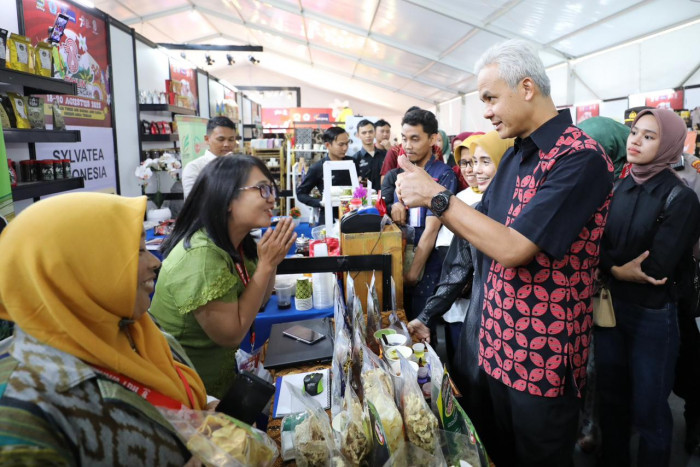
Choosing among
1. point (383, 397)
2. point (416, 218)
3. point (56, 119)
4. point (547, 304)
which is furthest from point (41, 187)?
point (547, 304)

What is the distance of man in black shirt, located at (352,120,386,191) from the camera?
18.1ft

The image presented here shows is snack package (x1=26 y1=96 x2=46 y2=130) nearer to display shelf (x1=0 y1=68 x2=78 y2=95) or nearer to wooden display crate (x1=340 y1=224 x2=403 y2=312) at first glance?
display shelf (x1=0 y1=68 x2=78 y2=95)

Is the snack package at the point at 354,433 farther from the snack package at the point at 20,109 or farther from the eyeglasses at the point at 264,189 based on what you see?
the snack package at the point at 20,109

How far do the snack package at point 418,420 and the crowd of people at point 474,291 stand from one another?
0.47 m

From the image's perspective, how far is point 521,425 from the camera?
4.42 feet

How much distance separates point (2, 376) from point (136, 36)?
19.2ft

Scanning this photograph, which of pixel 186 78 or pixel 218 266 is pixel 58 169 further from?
pixel 186 78

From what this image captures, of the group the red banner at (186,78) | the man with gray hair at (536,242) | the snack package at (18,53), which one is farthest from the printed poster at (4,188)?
the red banner at (186,78)

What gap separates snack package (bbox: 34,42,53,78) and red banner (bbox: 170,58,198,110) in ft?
14.6

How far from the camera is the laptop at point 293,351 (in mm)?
1524

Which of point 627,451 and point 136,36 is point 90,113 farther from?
point 627,451

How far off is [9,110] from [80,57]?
1918mm

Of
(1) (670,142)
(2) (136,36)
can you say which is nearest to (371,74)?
(2) (136,36)

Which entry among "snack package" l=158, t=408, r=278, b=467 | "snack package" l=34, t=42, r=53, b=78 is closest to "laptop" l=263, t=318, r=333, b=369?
"snack package" l=158, t=408, r=278, b=467
